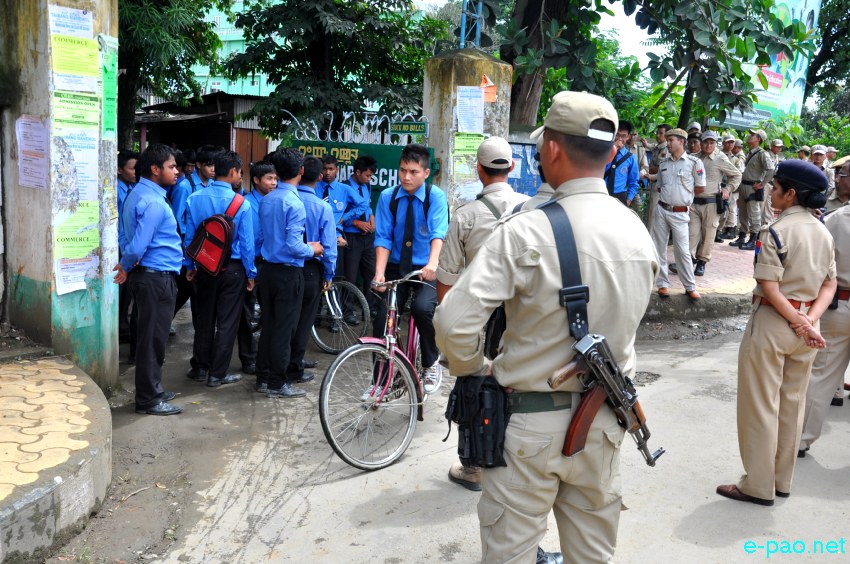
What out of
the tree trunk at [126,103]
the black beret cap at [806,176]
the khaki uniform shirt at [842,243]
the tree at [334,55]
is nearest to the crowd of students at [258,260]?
the black beret cap at [806,176]

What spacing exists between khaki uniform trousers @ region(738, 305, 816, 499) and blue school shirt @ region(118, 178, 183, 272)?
12.4 feet

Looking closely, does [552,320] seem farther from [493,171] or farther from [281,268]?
[281,268]

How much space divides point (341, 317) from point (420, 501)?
11.3ft

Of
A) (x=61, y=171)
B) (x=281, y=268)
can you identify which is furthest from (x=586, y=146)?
(x=61, y=171)

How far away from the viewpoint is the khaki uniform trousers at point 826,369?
493 centimetres

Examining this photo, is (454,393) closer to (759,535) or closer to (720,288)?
(759,535)

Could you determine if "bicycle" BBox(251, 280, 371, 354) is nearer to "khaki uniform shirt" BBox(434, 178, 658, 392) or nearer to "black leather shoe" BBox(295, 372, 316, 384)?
"black leather shoe" BBox(295, 372, 316, 384)

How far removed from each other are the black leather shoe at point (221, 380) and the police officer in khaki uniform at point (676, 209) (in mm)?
5169

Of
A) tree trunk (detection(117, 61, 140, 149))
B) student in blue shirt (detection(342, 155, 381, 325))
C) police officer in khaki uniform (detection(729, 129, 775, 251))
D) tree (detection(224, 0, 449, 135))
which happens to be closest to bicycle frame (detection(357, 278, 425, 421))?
student in blue shirt (detection(342, 155, 381, 325))

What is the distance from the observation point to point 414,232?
18.0 feet

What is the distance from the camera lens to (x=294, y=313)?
5926 millimetres

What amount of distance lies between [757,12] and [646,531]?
19.9ft

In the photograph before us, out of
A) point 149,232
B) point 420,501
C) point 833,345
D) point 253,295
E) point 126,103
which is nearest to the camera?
point 420,501

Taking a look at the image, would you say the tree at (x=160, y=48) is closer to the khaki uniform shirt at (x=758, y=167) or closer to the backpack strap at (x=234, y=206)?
the backpack strap at (x=234, y=206)
